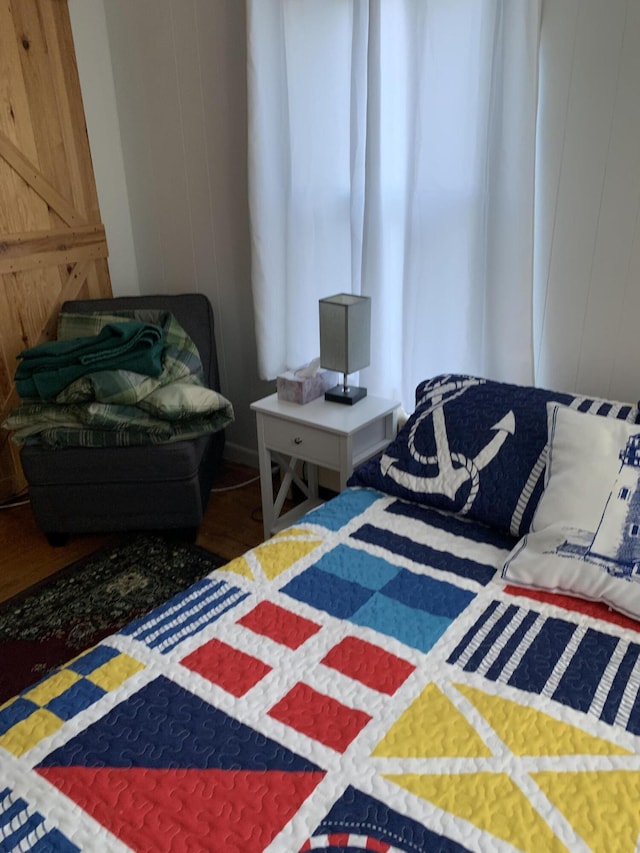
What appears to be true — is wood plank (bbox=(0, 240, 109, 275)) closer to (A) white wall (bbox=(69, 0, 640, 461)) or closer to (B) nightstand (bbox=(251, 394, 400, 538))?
(A) white wall (bbox=(69, 0, 640, 461))

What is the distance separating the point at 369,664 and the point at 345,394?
1195mm

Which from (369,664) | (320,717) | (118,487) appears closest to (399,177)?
(118,487)

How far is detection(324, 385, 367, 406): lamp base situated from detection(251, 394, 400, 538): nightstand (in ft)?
0.06

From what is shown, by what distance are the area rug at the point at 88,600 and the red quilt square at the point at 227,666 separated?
898 millimetres

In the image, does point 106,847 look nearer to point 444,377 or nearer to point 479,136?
point 444,377

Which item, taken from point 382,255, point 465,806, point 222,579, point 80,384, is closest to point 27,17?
point 80,384

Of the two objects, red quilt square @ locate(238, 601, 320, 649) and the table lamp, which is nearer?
red quilt square @ locate(238, 601, 320, 649)

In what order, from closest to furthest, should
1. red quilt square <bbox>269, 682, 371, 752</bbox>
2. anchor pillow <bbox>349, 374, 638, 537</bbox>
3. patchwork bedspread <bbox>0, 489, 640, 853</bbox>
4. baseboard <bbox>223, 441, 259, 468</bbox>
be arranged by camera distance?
patchwork bedspread <bbox>0, 489, 640, 853</bbox>, red quilt square <bbox>269, 682, 371, 752</bbox>, anchor pillow <bbox>349, 374, 638, 537</bbox>, baseboard <bbox>223, 441, 259, 468</bbox>

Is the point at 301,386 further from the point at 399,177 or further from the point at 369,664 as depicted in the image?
the point at 369,664

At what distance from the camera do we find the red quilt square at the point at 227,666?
121cm

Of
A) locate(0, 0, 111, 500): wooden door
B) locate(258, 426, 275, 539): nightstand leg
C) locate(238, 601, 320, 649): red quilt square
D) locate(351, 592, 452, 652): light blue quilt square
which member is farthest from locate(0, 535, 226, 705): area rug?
locate(351, 592, 452, 652): light blue quilt square

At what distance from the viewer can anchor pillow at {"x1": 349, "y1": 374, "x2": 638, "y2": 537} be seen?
Result: 167 centimetres

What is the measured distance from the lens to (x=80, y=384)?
238cm

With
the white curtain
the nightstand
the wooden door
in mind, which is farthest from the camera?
the wooden door
